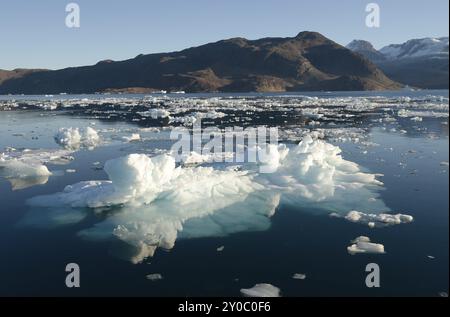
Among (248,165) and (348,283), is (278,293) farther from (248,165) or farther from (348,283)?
(248,165)

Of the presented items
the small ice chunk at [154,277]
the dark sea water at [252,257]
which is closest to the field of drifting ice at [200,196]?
the dark sea water at [252,257]

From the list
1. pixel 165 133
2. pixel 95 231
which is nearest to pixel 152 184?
pixel 95 231

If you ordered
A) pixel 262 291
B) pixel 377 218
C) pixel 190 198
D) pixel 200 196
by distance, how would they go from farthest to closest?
pixel 200 196 → pixel 190 198 → pixel 377 218 → pixel 262 291

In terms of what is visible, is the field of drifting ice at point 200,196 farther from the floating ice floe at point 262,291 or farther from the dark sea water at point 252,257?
the floating ice floe at point 262,291

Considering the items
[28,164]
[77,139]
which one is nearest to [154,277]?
[28,164]

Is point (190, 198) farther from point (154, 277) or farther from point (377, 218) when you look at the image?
point (377, 218)
